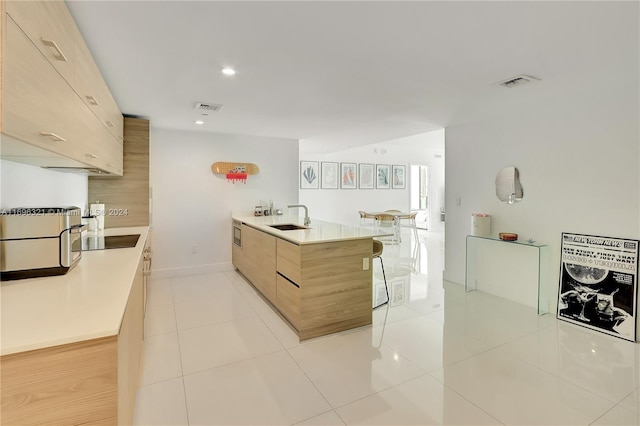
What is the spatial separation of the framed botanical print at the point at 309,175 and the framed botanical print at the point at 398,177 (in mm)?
2532

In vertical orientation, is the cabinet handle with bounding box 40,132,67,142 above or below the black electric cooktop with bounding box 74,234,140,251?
above

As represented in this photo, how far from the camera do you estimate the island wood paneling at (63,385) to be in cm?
93

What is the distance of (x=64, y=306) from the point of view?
1.22m

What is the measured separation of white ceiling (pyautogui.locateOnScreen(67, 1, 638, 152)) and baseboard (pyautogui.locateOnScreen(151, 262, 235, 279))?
2389 mm

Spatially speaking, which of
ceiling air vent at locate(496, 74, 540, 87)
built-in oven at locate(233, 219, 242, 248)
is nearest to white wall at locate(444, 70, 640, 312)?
ceiling air vent at locate(496, 74, 540, 87)

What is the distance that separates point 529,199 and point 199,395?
3794mm

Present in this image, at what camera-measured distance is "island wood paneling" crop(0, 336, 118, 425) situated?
0.93 meters

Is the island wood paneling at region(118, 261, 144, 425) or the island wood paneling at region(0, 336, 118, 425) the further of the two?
the island wood paneling at region(118, 261, 144, 425)

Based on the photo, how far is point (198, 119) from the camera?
4141mm

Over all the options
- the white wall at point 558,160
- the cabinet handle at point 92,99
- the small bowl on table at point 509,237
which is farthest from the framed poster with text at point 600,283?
the cabinet handle at point 92,99

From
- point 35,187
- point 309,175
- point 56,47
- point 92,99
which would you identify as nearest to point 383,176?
point 309,175

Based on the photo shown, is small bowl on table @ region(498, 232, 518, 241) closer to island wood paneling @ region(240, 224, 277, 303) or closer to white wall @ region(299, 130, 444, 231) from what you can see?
island wood paneling @ region(240, 224, 277, 303)

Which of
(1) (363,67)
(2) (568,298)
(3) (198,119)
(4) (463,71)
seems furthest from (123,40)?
(2) (568,298)

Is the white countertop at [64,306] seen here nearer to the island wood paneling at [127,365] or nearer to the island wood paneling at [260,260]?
the island wood paneling at [127,365]
